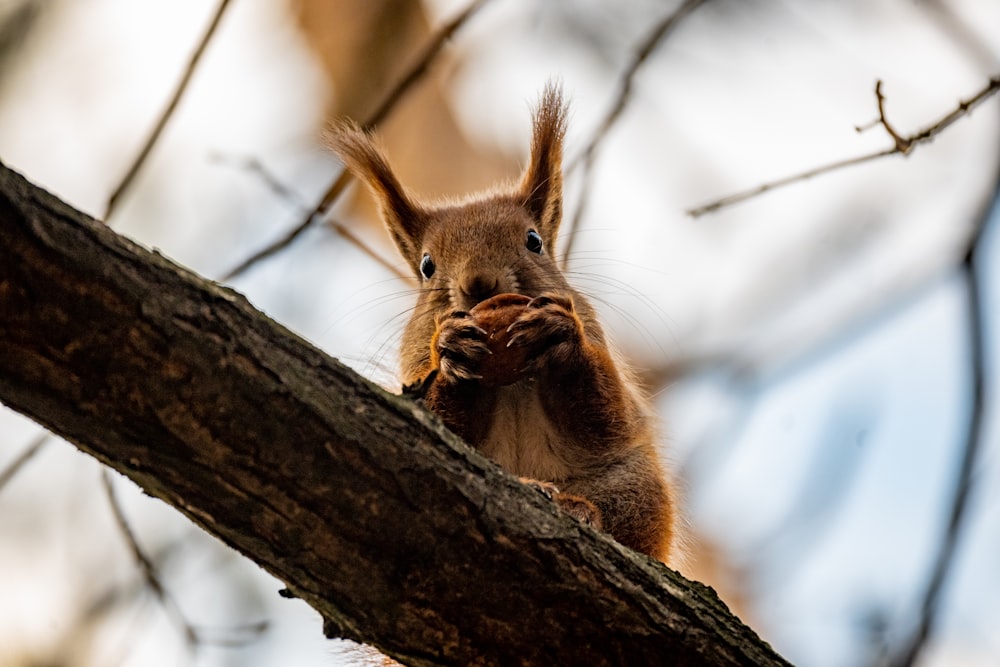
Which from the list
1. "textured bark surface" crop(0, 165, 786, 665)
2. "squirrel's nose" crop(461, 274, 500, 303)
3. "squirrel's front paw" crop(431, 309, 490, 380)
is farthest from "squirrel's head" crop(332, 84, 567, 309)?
"textured bark surface" crop(0, 165, 786, 665)

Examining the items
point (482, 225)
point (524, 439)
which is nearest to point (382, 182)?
point (482, 225)

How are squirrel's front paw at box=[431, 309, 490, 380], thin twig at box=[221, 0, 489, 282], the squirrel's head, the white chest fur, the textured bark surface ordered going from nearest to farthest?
the textured bark surface, squirrel's front paw at box=[431, 309, 490, 380], the white chest fur, the squirrel's head, thin twig at box=[221, 0, 489, 282]

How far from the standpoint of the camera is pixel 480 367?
2967mm

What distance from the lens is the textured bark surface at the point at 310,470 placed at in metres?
1.69

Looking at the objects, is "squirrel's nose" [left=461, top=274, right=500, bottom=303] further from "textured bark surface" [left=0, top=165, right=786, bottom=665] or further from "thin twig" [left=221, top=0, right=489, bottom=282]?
"textured bark surface" [left=0, top=165, right=786, bottom=665]

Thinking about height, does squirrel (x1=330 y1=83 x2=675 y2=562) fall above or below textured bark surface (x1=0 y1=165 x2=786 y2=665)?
above

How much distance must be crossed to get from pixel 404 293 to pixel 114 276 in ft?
6.95

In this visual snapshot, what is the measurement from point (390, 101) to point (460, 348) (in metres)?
1.23

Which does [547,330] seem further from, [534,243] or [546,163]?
[546,163]

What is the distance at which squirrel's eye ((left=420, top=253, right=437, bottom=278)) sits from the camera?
3729mm

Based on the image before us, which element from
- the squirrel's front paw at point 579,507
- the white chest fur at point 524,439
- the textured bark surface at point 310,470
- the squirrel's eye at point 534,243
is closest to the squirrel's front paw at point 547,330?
the white chest fur at point 524,439

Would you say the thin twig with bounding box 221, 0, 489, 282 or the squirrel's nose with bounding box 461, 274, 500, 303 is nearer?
the squirrel's nose with bounding box 461, 274, 500, 303

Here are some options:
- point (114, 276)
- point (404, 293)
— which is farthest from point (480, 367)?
point (114, 276)

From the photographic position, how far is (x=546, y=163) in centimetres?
415
